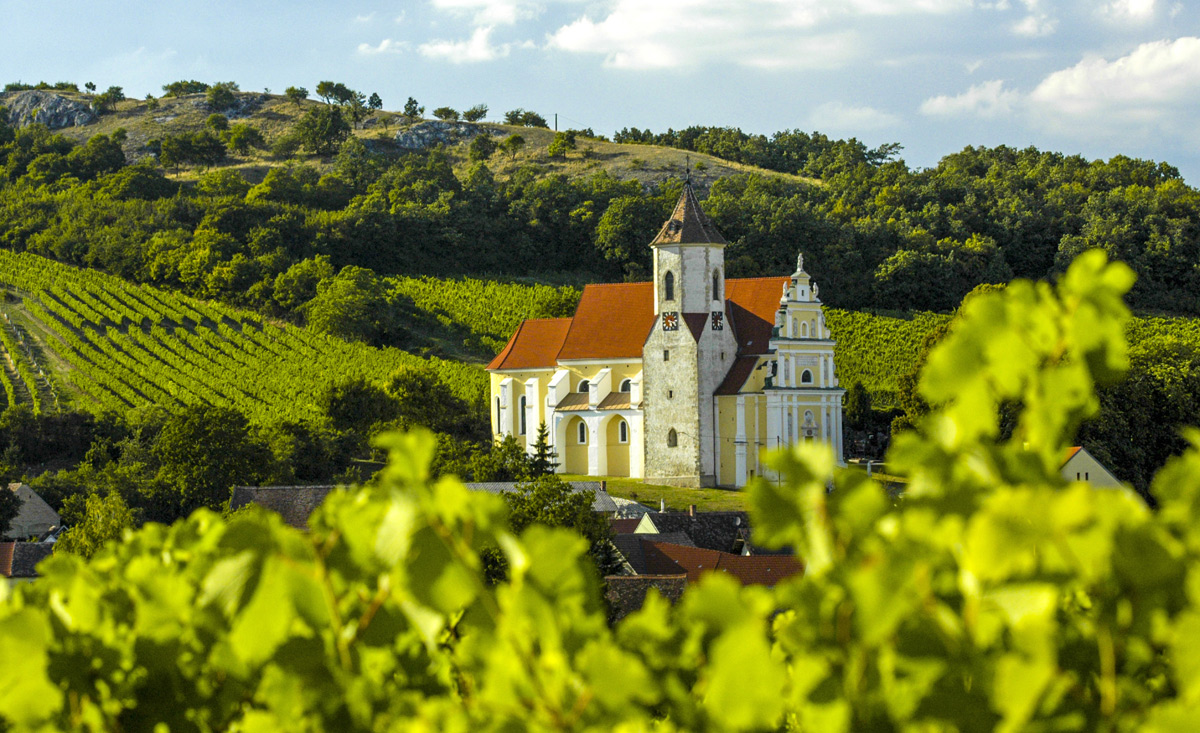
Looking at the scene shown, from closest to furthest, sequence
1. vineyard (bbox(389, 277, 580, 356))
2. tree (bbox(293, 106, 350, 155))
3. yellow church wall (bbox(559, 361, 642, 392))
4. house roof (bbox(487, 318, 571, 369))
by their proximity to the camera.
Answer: yellow church wall (bbox(559, 361, 642, 392)), house roof (bbox(487, 318, 571, 369)), vineyard (bbox(389, 277, 580, 356)), tree (bbox(293, 106, 350, 155))

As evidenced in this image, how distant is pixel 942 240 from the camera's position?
79.6 m

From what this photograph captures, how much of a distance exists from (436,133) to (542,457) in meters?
90.3

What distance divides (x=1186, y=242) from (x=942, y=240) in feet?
44.7

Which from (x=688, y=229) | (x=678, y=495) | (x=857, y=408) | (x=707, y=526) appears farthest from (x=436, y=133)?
(x=707, y=526)

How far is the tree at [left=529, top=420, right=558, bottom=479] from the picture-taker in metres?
48.1

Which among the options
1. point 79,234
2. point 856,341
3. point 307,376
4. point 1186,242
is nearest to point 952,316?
point 856,341

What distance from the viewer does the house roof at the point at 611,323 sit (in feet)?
176

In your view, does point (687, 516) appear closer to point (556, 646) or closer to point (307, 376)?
point (307, 376)

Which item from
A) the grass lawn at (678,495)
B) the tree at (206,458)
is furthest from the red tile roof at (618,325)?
the tree at (206,458)

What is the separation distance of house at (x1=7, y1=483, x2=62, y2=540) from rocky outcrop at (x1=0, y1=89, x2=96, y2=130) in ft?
346

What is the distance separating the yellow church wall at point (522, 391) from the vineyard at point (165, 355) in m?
6.77

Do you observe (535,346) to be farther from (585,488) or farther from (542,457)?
(585,488)

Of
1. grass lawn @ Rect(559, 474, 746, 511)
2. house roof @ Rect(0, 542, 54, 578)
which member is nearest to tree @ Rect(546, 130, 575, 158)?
grass lawn @ Rect(559, 474, 746, 511)

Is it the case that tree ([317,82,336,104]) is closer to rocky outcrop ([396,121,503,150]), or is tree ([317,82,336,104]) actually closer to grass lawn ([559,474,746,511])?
rocky outcrop ([396,121,503,150])
